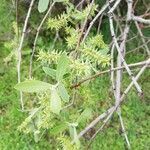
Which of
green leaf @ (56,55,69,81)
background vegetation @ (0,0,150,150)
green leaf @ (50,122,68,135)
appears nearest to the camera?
green leaf @ (56,55,69,81)

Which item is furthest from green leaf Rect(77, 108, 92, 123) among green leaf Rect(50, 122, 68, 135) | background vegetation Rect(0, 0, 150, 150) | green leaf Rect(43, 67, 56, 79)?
background vegetation Rect(0, 0, 150, 150)

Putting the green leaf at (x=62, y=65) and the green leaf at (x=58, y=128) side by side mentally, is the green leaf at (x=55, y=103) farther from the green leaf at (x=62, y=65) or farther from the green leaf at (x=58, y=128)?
the green leaf at (x=58, y=128)

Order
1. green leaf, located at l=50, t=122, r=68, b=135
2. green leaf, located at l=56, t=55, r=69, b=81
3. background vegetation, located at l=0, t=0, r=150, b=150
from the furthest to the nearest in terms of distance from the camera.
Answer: background vegetation, located at l=0, t=0, r=150, b=150
green leaf, located at l=50, t=122, r=68, b=135
green leaf, located at l=56, t=55, r=69, b=81

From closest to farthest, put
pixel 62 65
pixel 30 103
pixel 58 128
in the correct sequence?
pixel 62 65
pixel 58 128
pixel 30 103

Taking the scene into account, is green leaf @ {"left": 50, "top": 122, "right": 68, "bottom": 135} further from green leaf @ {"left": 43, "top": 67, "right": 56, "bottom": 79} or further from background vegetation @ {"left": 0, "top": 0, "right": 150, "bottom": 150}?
background vegetation @ {"left": 0, "top": 0, "right": 150, "bottom": 150}

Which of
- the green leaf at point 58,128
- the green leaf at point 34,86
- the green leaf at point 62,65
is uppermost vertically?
the green leaf at point 62,65

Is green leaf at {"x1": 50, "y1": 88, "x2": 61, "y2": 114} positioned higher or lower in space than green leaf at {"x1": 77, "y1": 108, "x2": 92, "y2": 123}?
higher

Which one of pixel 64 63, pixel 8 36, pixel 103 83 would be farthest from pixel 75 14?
pixel 8 36

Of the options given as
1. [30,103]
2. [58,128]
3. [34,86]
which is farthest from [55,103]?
[30,103]

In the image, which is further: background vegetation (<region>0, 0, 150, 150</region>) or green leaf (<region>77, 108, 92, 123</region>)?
background vegetation (<region>0, 0, 150, 150</region>)

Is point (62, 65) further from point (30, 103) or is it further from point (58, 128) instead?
point (30, 103)

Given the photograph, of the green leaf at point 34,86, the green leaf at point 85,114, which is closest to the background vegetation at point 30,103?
the green leaf at point 85,114

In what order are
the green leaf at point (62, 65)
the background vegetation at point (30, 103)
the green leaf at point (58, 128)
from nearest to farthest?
the green leaf at point (62, 65)
the green leaf at point (58, 128)
the background vegetation at point (30, 103)

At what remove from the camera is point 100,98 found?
276cm
